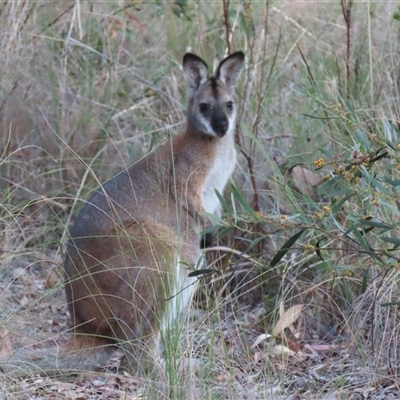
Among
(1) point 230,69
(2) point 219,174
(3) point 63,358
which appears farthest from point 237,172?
(3) point 63,358

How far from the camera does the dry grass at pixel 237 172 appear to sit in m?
4.01

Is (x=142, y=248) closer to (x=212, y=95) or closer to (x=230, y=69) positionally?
(x=212, y=95)

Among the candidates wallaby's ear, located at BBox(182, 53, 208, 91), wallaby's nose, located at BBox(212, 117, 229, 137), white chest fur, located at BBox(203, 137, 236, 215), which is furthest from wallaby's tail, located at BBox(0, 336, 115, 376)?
wallaby's ear, located at BBox(182, 53, 208, 91)

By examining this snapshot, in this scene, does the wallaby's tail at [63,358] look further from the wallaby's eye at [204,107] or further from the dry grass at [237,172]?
the wallaby's eye at [204,107]

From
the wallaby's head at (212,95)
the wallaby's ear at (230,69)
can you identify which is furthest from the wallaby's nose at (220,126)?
the wallaby's ear at (230,69)

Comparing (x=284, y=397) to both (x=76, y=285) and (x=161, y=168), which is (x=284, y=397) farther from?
(x=161, y=168)

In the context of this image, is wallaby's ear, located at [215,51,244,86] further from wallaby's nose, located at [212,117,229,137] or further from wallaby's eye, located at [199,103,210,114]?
wallaby's nose, located at [212,117,229,137]

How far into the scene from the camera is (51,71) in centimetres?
680

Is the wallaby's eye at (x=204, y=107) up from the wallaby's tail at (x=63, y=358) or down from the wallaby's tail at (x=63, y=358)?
up

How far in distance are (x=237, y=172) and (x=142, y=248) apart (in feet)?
5.57

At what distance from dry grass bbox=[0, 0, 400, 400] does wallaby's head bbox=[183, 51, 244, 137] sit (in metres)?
0.23

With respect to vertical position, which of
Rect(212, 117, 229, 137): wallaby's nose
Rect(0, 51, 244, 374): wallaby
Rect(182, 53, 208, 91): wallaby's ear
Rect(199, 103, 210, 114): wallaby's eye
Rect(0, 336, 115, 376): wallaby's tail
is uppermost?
Rect(182, 53, 208, 91): wallaby's ear

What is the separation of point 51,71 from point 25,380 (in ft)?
11.5

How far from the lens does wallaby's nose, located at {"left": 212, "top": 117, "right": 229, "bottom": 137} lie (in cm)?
555
